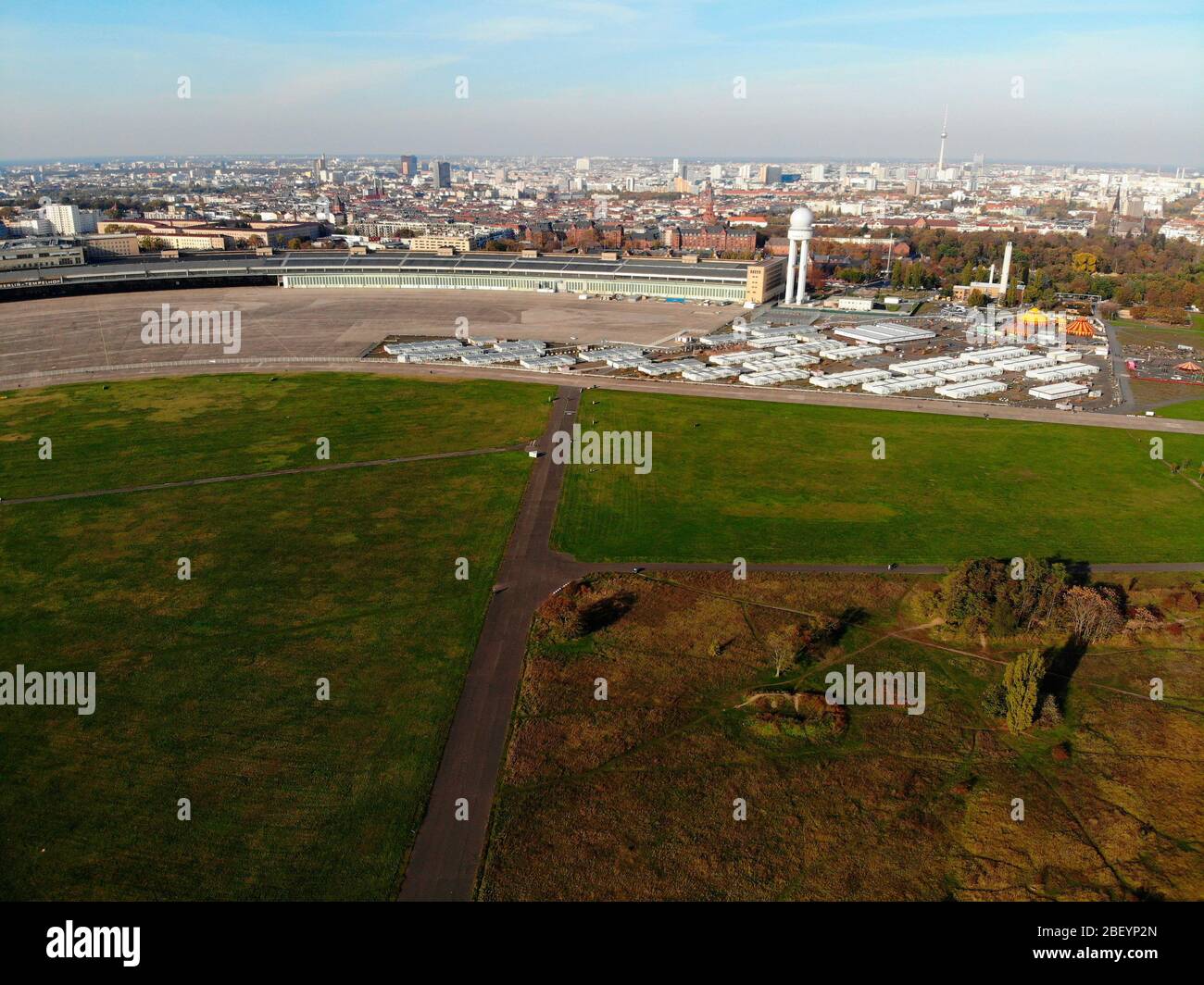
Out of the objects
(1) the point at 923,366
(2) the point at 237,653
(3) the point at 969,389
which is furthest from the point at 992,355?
(2) the point at 237,653

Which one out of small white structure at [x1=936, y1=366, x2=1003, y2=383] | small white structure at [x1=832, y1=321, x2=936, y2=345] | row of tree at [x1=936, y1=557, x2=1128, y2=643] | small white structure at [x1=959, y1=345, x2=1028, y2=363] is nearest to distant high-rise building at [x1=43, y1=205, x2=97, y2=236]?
small white structure at [x1=832, y1=321, x2=936, y2=345]

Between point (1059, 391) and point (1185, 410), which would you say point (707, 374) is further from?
point (1185, 410)

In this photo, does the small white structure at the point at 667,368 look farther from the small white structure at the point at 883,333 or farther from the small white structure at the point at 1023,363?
the small white structure at the point at 1023,363

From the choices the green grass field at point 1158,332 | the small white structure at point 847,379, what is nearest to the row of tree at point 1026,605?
the small white structure at point 847,379

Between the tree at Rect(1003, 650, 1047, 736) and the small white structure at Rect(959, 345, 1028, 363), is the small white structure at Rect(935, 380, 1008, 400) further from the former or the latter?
the tree at Rect(1003, 650, 1047, 736)

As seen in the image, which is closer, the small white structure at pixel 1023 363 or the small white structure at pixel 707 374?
the small white structure at pixel 707 374

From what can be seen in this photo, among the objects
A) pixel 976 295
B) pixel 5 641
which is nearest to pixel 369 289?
pixel 976 295
